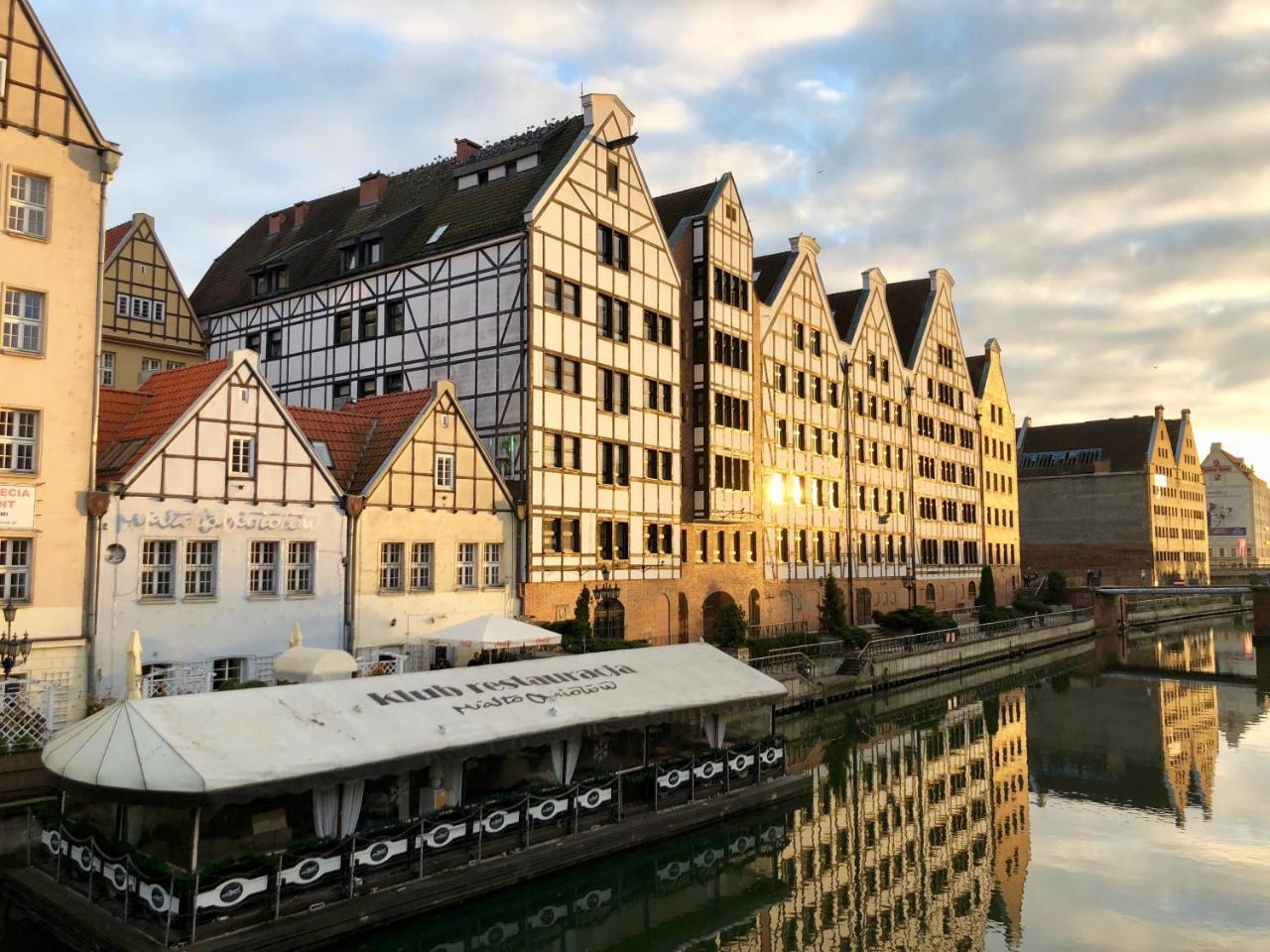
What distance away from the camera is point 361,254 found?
41469 millimetres

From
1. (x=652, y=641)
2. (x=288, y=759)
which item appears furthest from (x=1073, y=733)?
(x=288, y=759)

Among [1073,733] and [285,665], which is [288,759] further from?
[1073,733]

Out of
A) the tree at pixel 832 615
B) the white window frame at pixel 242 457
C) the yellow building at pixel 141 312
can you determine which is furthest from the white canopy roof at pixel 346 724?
the yellow building at pixel 141 312

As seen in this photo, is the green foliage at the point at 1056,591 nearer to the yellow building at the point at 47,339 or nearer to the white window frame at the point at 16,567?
the yellow building at the point at 47,339

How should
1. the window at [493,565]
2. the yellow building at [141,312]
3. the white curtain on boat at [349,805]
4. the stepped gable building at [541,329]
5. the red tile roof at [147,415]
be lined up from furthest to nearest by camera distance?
the yellow building at [141,312], the stepped gable building at [541,329], the window at [493,565], the red tile roof at [147,415], the white curtain on boat at [349,805]

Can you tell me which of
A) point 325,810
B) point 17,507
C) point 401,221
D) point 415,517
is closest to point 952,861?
point 325,810

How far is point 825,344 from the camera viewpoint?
181 ft

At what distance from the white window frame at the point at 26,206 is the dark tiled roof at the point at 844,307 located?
43170 mm

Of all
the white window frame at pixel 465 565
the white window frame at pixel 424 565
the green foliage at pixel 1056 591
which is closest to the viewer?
the white window frame at pixel 424 565

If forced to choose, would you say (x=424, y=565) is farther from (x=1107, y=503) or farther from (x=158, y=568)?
(x=1107, y=503)

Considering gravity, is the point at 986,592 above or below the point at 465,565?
below

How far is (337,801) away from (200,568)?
473 inches

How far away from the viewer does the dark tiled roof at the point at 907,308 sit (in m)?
67.6

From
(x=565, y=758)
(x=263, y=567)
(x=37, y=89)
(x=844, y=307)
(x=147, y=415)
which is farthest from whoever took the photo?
(x=844, y=307)
